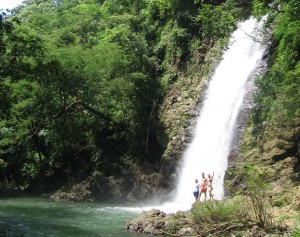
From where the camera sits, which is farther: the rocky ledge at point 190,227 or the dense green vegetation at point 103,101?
the dense green vegetation at point 103,101

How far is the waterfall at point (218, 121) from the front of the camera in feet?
73.0

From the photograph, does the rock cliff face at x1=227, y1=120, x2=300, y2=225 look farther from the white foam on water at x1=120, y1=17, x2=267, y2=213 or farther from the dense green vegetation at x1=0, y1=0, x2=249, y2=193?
the dense green vegetation at x1=0, y1=0, x2=249, y2=193

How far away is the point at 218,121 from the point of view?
24.0 metres

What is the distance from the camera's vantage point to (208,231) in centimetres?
1218

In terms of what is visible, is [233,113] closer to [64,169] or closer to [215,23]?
[215,23]

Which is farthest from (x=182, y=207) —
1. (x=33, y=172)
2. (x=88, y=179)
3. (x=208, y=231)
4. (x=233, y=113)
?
(x=33, y=172)

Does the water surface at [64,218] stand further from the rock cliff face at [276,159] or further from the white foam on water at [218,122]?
the rock cliff face at [276,159]

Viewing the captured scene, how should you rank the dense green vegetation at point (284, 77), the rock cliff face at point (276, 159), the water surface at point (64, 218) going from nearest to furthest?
the rock cliff face at point (276, 159) → the water surface at point (64, 218) → the dense green vegetation at point (284, 77)

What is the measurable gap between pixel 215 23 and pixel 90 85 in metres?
11.0

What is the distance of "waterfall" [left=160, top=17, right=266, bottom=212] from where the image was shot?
73.0 ft

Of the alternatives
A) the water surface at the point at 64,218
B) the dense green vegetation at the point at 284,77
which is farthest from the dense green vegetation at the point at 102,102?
the dense green vegetation at the point at 284,77

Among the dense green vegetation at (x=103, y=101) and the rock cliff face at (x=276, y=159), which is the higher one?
the dense green vegetation at (x=103, y=101)

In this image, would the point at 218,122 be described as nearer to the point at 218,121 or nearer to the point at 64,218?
the point at 218,121

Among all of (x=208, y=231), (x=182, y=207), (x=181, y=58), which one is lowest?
(x=208, y=231)
